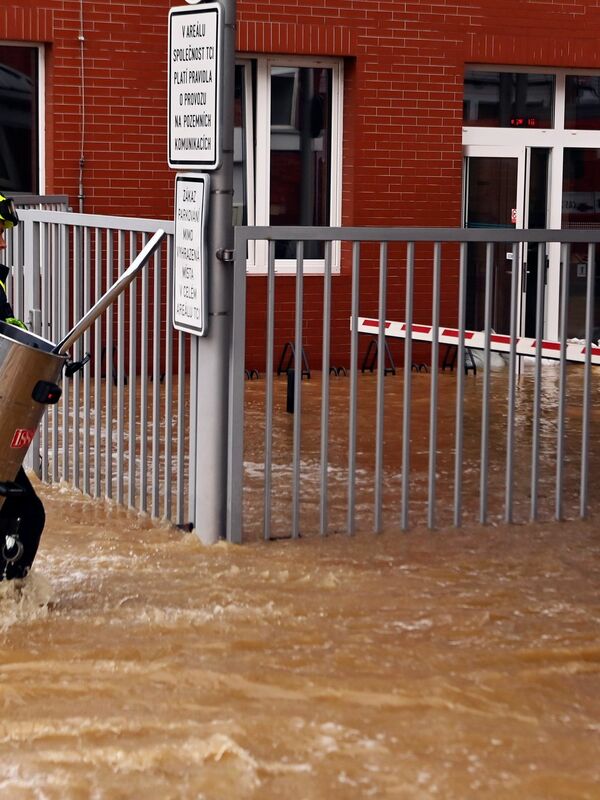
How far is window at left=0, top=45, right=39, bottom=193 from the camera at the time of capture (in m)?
13.3

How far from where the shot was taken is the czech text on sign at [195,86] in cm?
689

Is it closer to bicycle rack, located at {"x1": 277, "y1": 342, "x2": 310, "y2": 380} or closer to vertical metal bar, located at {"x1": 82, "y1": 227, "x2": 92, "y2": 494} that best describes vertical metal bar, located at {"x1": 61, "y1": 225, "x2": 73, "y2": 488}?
vertical metal bar, located at {"x1": 82, "y1": 227, "x2": 92, "y2": 494}

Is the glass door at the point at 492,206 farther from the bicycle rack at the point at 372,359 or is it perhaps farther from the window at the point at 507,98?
the bicycle rack at the point at 372,359

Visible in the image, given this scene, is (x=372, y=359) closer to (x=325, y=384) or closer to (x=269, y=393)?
(x=325, y=384)

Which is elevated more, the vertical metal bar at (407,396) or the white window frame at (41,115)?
the white window frame at (41,115)

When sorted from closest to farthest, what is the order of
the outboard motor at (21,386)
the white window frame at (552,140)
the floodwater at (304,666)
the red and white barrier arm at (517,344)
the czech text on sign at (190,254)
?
the floodwater at (304,666) → the outboard motor at (21,386) → the czech text on sign at (190,254) → the red and white barrier arm at (517,344) → the white window frame at (552,140)

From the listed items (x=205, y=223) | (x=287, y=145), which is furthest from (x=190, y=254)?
(x=287, y=145)

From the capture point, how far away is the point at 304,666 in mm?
5367

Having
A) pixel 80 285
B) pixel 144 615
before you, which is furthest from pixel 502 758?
pixel 80 285

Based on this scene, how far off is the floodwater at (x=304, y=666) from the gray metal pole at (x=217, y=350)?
22cm

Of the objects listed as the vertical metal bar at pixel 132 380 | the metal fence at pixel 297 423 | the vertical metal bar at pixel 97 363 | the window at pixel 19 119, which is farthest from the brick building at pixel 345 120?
the vertical metal bar at pixel 132 380

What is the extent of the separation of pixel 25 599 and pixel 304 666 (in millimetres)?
1298

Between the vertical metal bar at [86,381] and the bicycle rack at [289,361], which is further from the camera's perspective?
the bicycle rack at [289,361]

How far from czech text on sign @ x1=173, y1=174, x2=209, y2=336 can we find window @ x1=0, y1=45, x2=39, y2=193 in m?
6.54
